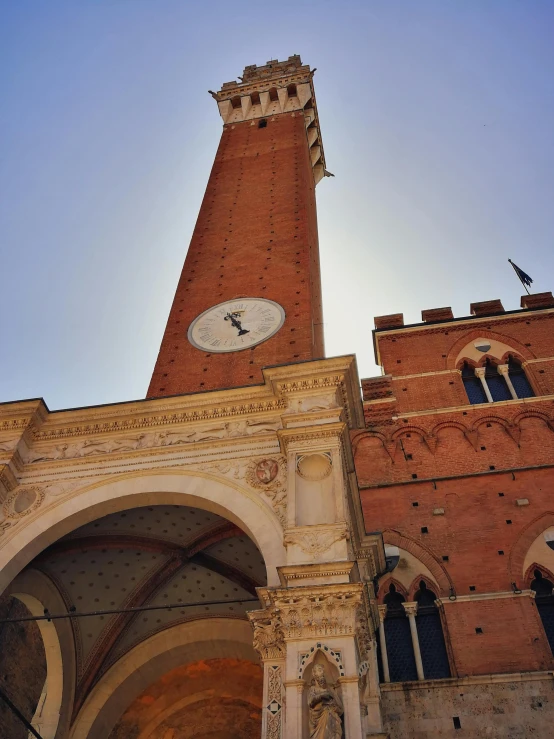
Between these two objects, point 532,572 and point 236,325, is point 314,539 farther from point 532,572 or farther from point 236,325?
point 236,325

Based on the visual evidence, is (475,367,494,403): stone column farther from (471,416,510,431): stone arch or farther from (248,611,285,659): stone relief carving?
(248,611,285,659): stone relief carving

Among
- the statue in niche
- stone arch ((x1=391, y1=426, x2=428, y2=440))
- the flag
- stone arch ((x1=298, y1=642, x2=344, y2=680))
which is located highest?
the flag

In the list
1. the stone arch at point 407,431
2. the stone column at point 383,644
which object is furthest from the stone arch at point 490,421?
the stone column at point 383,644

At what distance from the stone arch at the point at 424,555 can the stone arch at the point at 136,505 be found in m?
5.28

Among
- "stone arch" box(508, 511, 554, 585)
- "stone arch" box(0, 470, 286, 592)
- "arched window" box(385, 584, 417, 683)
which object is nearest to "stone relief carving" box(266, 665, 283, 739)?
"stone arch" box(0, 470, 286, 592)

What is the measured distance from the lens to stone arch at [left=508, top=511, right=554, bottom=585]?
11719 millimetres

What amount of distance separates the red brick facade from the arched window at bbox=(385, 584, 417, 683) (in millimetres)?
277

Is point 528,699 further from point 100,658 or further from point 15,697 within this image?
point 15,697

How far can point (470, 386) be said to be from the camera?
16.0 m

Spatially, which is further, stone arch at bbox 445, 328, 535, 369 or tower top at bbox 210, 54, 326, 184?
tower top at bbox 210, 54, 326, 184

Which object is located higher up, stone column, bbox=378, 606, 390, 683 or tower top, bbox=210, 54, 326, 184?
tower top, bbox=210, 54, 326, 184

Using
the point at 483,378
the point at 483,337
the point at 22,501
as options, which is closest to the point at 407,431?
the point at 483,378

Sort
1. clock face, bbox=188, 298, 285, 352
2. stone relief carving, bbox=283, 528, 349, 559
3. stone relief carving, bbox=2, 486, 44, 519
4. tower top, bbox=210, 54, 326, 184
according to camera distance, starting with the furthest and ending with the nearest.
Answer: tower top, bbox=210, 54, 326, 184, clock face, bbox=188, 298, 285, 352, stone relief carving, bbox=2, 486, 44, 519, stone relief carving, bbox=283, 528, 349, 559

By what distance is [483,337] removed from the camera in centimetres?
1709
